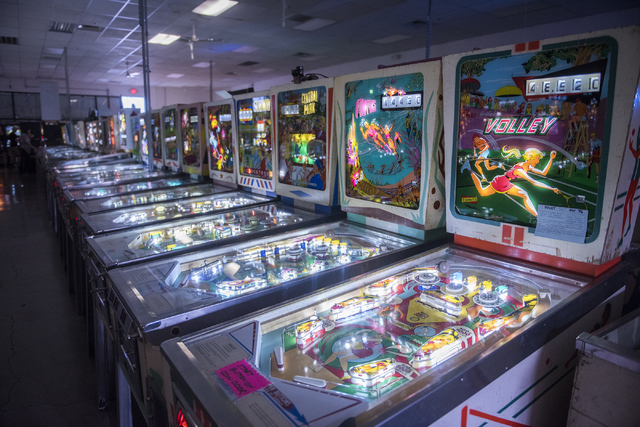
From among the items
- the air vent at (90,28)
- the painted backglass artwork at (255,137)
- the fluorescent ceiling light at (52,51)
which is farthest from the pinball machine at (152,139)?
the fluorescent ceiling light at (52,51)

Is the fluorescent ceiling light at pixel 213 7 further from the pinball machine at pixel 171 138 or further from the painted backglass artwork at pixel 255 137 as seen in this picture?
the painted backglass artwork at pixel 255 137

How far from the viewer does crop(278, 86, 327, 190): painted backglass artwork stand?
87.9 inches

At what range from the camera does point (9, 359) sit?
2.48 meters

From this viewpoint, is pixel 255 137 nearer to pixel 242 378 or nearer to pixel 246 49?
pixel 242 378

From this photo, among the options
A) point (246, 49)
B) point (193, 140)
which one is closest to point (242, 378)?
point (193, 140)

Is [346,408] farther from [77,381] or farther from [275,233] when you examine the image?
[77,381]

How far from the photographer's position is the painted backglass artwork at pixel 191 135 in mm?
3871

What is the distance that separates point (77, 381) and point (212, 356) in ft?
6.25

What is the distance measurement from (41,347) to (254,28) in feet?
20.8

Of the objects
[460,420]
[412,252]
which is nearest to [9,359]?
[412,252]

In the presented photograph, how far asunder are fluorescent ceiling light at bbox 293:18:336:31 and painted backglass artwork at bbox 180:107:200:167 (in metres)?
3.74

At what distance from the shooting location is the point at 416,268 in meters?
1.49

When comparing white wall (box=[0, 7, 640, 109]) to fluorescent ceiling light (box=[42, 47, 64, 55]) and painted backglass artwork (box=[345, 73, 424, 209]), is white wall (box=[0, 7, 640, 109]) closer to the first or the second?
painted backglass artwork (box=[345, 73, 424, 209])

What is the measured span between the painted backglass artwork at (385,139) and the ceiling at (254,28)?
294 centimetres
